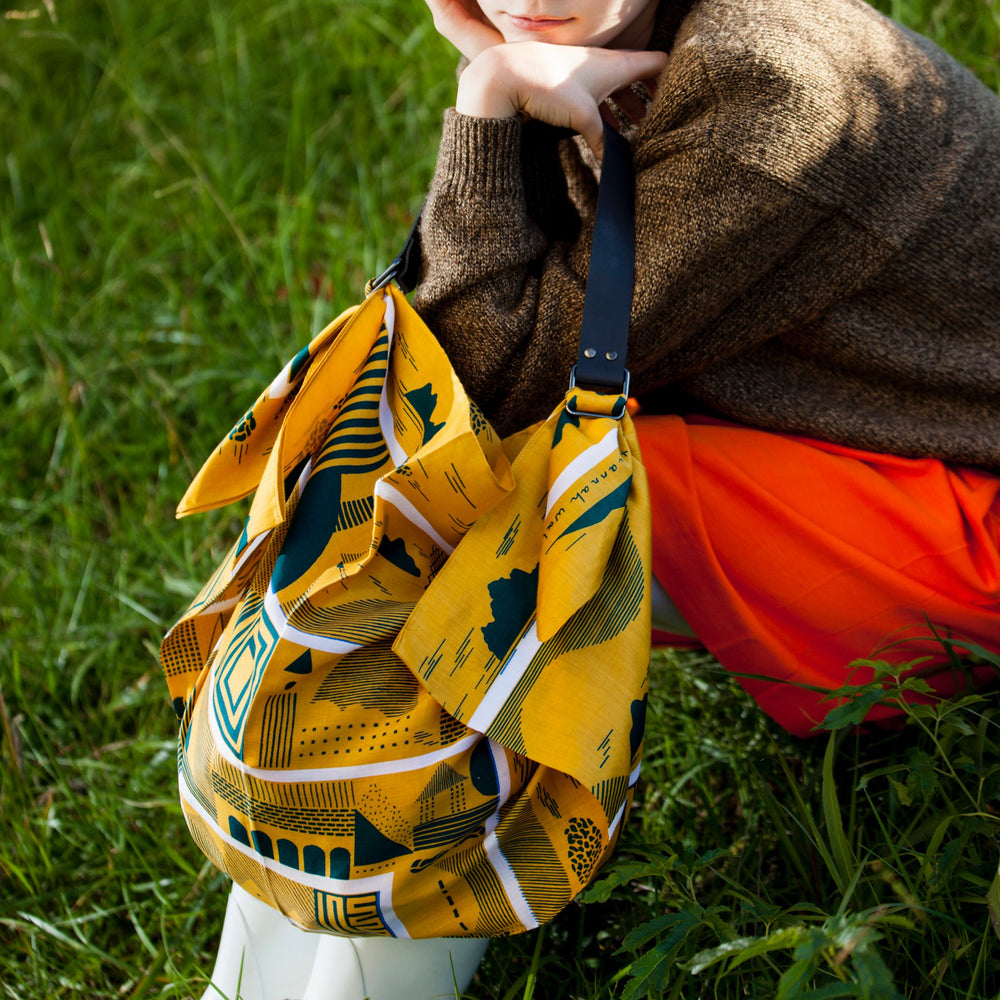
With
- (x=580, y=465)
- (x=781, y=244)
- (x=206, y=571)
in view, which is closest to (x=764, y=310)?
(x=781, y=244)

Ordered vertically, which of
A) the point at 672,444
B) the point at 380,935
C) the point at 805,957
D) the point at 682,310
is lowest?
the point at 380,935

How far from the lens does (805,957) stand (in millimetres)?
866

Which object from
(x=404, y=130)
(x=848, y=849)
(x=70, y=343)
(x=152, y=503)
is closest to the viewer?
(x=848, y=849)

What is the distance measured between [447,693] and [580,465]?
11.3 inches

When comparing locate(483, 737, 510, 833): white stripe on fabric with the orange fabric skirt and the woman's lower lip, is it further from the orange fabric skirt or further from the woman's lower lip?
the woman's lower lip

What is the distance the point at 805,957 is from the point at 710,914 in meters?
0.22

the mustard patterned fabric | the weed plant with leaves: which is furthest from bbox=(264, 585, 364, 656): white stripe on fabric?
the weed plant with leaves

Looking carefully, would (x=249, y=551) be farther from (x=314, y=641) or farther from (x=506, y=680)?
(x=506, y=680)

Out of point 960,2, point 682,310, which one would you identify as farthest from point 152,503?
point 960,2

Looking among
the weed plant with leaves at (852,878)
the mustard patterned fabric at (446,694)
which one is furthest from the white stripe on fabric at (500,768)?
the weed plant with leaves at (852,878)

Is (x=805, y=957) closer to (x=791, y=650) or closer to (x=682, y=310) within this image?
(x=791, y=650)

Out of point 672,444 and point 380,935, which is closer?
point 380,935

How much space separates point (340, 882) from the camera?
1101 millimetres

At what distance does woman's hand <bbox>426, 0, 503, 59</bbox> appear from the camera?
53.7 inches
